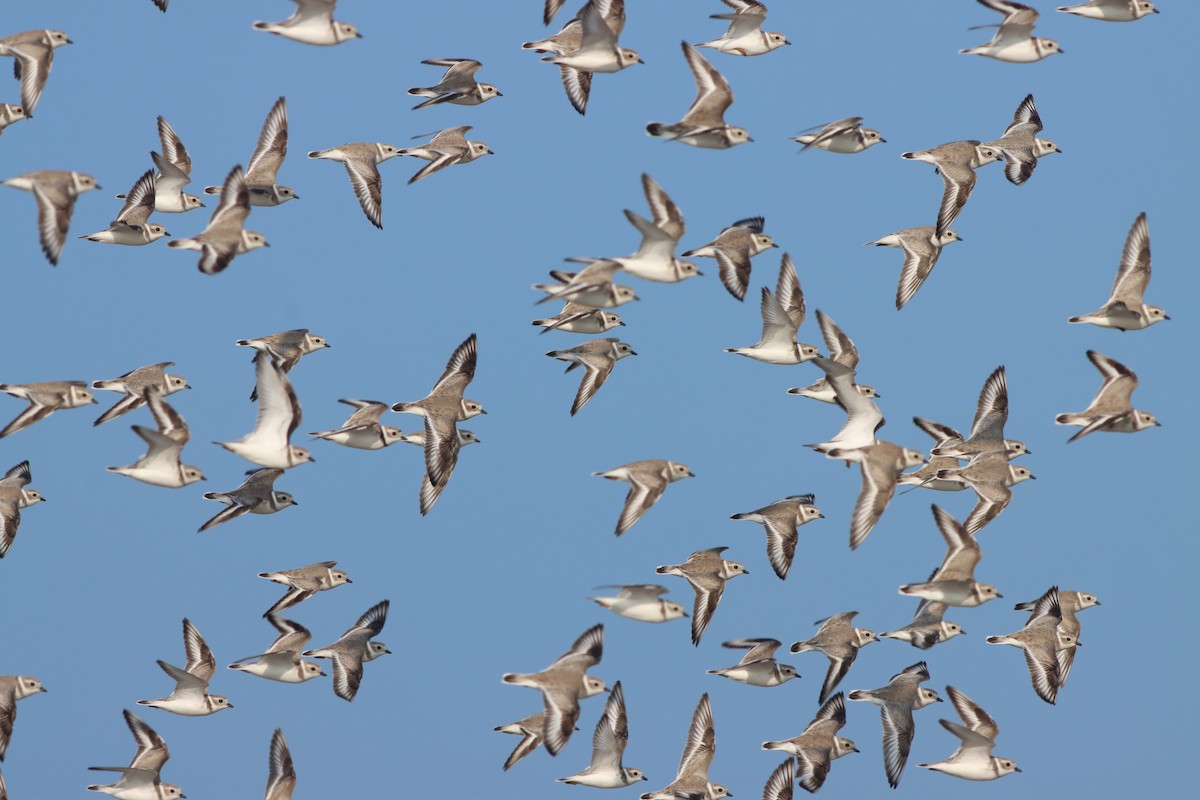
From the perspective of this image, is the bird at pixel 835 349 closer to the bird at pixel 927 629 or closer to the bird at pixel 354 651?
the bird at pixel 927 629

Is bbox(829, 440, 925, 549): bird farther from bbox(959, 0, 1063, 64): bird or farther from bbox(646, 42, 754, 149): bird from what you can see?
bbox(959, 0, 1063, 64): bird

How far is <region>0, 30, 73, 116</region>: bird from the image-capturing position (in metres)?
20.9

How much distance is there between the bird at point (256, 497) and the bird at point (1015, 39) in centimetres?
1012

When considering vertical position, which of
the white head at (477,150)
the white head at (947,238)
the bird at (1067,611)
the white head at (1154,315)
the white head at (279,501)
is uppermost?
the white head at (477,150)

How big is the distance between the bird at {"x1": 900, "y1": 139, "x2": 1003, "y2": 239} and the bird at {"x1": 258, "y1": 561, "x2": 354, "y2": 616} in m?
8.80

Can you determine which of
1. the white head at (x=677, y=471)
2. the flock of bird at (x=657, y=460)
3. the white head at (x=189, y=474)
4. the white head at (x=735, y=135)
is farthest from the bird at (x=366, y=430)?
the white head at (x=735, y=135)

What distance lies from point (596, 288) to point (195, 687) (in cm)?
711

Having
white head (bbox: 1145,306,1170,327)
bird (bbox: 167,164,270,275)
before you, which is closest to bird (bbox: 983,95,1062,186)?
white head (bbox: 1145,306,1170,327)

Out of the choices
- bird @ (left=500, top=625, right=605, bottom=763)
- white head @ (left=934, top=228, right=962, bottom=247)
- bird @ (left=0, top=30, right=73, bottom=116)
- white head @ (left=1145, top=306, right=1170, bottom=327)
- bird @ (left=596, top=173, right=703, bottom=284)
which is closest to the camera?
bird @ (left=500, top=625, right=605, bottom=763)

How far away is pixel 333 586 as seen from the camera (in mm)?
22359

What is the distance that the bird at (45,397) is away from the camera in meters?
21.4

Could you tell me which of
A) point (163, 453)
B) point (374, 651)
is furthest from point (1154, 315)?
point (163, 453)

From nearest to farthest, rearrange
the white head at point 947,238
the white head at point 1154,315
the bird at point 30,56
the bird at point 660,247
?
1. the bird at point 660,247
2. the bird at point 30,56
3. the white head at point 1154,315
4. the white head at point 947,238

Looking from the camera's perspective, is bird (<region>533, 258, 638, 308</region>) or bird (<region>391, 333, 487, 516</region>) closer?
bird (<region>533, 258, 638, 308</region>)
